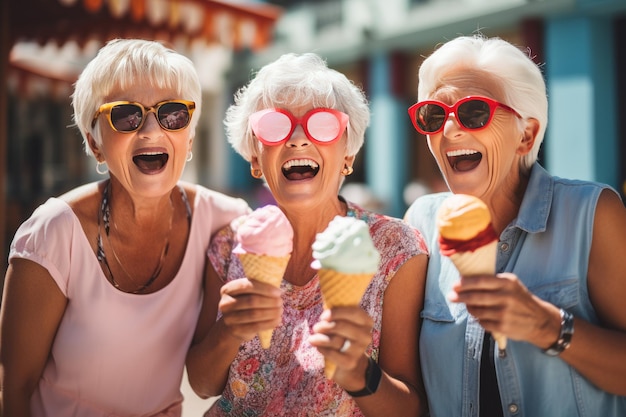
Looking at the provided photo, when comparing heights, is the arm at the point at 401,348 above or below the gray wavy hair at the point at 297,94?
below

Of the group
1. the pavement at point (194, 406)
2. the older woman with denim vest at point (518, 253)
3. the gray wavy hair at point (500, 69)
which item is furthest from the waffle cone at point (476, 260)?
the pavement at point (194, 406)

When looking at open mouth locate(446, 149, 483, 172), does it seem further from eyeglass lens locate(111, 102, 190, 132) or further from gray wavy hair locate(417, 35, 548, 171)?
eyeglass lens locate(111, 102, 190, 132)

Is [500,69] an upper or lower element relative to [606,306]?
upper

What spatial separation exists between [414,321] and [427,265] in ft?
0.83

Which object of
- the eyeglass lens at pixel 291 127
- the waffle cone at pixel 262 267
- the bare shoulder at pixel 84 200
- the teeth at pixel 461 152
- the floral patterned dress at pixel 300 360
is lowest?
the floral patterned dress at pixel 300 360

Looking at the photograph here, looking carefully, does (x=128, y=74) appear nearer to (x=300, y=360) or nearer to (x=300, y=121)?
(x=300, y=121)

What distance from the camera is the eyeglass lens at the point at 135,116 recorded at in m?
2.58

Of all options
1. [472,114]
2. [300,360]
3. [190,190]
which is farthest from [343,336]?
[190,190]

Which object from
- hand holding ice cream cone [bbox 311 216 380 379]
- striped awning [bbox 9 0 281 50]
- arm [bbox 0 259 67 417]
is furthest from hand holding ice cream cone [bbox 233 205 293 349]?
striped awning [bbox 9 0 281 50]

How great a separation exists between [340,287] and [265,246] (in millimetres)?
295

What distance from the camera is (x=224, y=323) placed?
2.28m

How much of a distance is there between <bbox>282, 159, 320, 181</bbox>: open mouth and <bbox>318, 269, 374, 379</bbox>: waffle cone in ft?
2.01

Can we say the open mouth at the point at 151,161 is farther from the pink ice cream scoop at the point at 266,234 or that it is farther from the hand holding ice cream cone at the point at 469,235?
the hand holding ice cream cone at the point at 469,235

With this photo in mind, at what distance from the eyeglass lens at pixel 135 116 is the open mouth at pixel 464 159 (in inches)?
46.3
